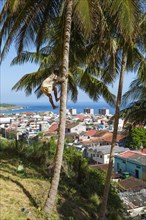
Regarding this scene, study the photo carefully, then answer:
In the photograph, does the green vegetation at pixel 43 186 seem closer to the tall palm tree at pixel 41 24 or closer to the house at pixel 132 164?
the tall palm tree at pixel 41 24

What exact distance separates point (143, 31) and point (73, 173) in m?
7.00

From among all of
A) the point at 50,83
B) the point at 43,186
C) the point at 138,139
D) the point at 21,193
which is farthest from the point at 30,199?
the point at 138,139

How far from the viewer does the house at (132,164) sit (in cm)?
3766

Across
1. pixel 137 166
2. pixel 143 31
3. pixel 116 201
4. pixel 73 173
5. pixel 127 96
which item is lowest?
pixel 137 166

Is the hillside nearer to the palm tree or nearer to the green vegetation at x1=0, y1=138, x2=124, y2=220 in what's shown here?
the green vegetation at x1=0, y1=138, x2=124, y2=220

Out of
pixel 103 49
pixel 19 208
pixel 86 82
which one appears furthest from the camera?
pixel 86 82

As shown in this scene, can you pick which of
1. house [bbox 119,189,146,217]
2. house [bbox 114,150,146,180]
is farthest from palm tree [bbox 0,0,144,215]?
house [bbox 114,150,146,180]

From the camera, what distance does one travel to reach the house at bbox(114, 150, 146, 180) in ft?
124

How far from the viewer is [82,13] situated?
6996 millimetres

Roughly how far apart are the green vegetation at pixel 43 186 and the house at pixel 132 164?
78.3 feet

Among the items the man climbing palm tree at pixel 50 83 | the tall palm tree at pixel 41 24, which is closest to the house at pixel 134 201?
the tall palm tree at pixel 41 24

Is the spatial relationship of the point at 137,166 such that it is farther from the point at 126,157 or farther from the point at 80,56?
the point at 80,56

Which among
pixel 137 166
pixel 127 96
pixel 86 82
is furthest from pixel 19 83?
pixel 137 166

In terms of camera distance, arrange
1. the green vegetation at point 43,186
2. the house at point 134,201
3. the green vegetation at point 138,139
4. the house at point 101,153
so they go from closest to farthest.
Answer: the green vegetation at point 43,186, the house at point 134,201, the house at point 101,153, the green vegetation at point 138,139
